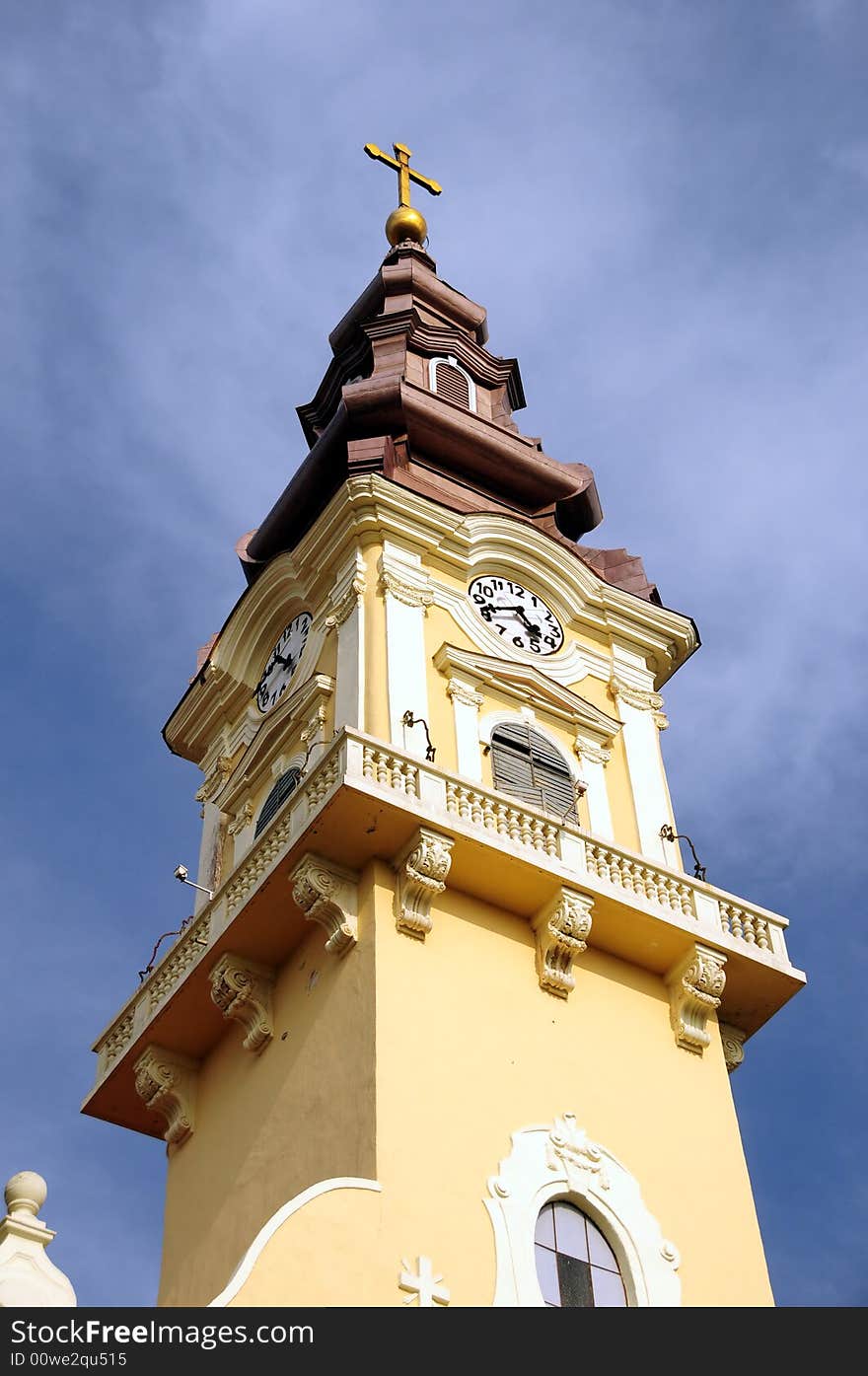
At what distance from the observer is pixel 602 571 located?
25.5 m

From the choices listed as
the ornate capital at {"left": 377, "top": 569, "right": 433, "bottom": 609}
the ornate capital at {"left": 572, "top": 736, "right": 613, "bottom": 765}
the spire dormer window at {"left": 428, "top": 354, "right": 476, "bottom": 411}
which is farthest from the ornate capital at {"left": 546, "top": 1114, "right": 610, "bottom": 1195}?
the spire dormer window at {"left": 428, "top": 354, "right": 476, "bottom": 411}

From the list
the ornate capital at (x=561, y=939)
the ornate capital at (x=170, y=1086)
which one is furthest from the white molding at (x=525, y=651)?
the ornate capital at (x=170, y=1086)

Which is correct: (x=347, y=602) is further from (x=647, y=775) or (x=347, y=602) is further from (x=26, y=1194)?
(x=26, y=1194)

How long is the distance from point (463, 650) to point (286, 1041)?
5.29 meters

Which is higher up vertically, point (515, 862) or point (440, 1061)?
point (515, 862)

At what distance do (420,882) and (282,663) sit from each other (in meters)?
6.15

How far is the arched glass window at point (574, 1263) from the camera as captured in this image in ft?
55.1

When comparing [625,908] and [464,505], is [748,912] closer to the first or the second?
[625,908]

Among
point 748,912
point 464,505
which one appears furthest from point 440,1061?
point 464,505

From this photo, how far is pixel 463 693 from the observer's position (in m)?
21.7

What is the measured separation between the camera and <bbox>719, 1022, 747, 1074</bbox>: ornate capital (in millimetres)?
20188

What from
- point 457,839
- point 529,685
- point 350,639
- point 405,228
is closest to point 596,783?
point 529,685

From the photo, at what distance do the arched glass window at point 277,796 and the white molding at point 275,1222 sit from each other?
629cm

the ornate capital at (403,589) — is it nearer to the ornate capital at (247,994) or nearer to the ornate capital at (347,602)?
the ornate capital at (347,602)
